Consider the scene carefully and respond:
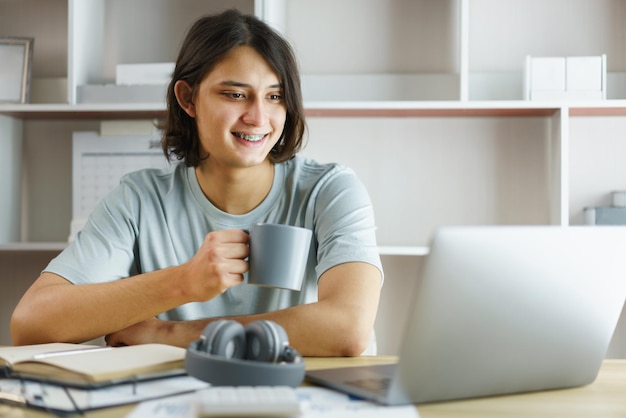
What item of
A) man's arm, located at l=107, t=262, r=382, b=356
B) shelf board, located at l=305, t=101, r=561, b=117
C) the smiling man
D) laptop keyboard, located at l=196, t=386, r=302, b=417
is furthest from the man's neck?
laptop keyboard, located at l=196, t=386, r=302, b=417

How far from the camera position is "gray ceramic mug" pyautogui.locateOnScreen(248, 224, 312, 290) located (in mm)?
1149

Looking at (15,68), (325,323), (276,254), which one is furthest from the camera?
(15,68)

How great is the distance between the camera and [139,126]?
257 cm

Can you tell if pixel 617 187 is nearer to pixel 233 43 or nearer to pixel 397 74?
pixel 397 74

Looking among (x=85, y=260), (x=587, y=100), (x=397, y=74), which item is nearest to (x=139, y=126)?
(x=397, y=74)

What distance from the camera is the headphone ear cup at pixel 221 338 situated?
0.90 meters

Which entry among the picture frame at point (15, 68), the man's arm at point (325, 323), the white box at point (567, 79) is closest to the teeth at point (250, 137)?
the man's arm at point (325, 323)

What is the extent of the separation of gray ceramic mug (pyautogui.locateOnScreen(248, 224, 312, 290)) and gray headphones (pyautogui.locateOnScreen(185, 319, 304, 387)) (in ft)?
0.72

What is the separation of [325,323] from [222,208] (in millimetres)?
537

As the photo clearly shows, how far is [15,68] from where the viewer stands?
260cm

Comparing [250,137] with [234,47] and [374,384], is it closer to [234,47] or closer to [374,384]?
[234,47]

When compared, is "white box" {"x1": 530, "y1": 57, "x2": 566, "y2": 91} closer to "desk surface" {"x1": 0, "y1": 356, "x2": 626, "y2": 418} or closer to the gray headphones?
"desk surface" {"x1": 0, "y1": 356, "x2": 626, "y2": 418}

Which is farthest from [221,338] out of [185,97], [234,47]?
[185,97]

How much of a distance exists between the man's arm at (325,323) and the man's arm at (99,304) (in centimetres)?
3
